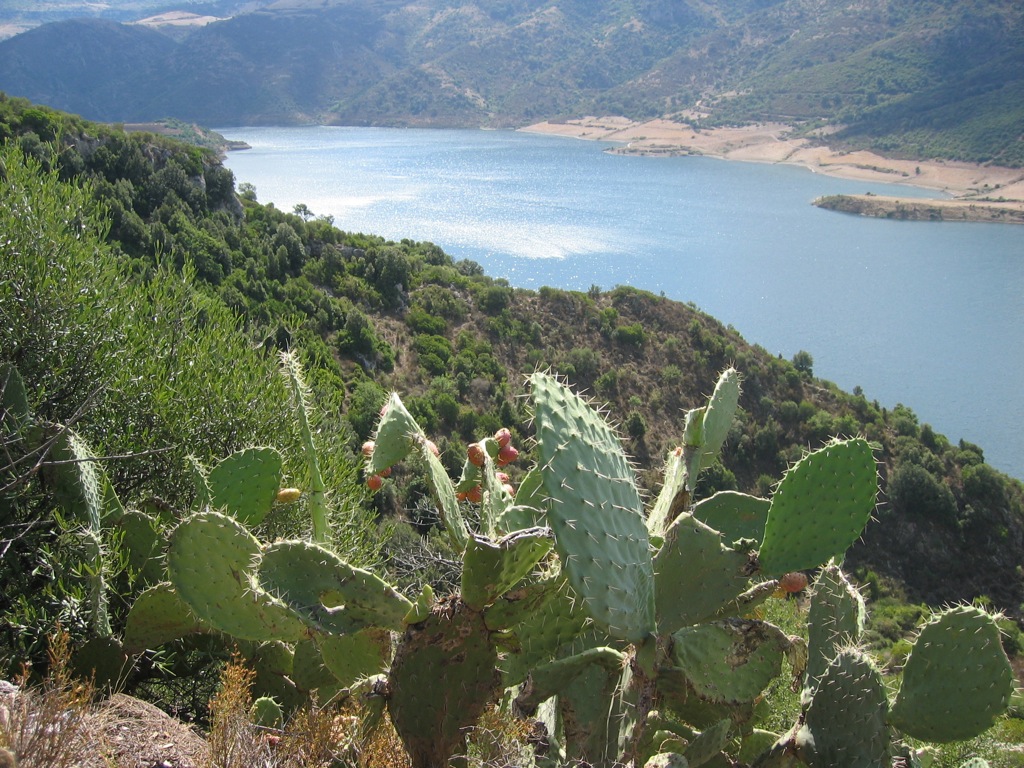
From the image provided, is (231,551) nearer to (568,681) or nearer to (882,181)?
(568,681)

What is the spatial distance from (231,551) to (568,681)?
2.41 ft

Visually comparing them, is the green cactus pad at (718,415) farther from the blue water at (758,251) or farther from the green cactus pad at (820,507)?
the blue water at (758,251)

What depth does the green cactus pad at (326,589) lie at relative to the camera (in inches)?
54.5

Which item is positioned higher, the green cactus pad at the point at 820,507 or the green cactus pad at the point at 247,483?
the green cactus pad at the point at 820,507

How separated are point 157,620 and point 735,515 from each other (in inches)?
57.2

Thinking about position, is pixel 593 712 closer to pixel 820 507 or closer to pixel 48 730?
pixel 820 507

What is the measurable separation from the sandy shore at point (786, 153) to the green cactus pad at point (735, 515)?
A: 52.4m

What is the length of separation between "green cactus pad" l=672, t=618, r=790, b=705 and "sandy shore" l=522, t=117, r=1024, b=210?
2081 inches

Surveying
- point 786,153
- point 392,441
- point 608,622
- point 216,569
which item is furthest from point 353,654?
point 786,153

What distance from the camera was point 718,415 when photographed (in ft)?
5.91

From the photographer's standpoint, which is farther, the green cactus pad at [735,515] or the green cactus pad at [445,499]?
the green cactus pad at [735,515]

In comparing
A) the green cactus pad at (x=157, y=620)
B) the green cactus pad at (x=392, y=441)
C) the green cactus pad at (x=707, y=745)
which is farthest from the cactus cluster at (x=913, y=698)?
the green cactus pad at (x=157, y=620)

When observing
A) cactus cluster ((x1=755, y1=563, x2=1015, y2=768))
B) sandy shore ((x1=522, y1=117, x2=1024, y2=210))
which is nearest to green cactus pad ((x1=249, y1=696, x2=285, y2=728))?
cactus cluster ((x1=755, y1=563, x2=1015, y2=768))

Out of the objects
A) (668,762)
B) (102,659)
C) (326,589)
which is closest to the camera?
(668,762)
